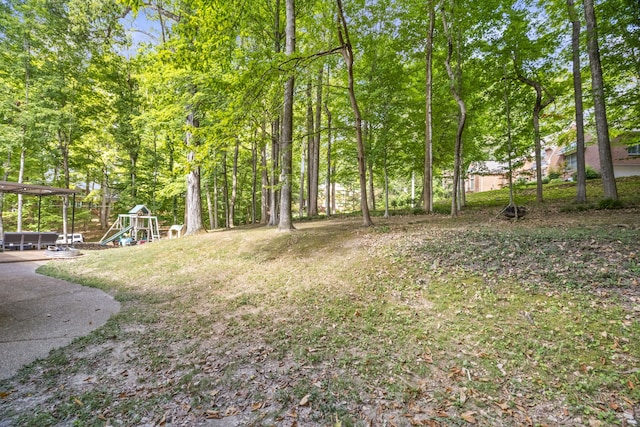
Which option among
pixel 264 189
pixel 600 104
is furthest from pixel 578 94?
pixel 264 189

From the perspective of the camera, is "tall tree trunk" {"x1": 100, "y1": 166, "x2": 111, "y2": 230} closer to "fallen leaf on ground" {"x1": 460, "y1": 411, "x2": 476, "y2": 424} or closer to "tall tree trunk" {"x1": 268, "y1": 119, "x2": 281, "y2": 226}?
"tall tree trunk" {"x1": 268, "y1": 119, "x2": 281, "y2": 226}

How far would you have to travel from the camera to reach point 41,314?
4.48 m

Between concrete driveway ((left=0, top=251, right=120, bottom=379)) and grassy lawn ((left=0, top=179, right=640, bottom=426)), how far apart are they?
0.27m

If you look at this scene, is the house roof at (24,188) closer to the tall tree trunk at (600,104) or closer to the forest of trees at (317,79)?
the forest of trees at (317,79)

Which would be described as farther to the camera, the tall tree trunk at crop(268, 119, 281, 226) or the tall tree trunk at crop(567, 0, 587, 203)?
the tall tree trunk at crop(268, 119, 281, 226)

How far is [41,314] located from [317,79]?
42.2 ft

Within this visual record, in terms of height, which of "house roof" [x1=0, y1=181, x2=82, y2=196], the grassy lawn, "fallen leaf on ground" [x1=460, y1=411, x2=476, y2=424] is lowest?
"fallen leaf on ground" [x1=460, y1=411, x2=476, y2=424]

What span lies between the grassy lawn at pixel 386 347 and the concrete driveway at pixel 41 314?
265 mm

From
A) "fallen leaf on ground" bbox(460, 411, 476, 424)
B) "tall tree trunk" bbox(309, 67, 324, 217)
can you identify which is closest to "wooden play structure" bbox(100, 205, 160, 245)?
"tall tree trunk" bbox(309, 67, 324, 217)

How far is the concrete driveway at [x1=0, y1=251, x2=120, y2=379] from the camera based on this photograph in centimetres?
332

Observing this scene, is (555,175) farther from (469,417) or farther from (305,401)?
(305,401)

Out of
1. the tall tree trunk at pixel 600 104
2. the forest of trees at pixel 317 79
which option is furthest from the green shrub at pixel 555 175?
the tall tree trunk at pixel 600 104

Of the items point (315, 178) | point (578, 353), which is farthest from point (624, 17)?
point (315, 178)

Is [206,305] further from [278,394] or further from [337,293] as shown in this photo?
[278,394]
